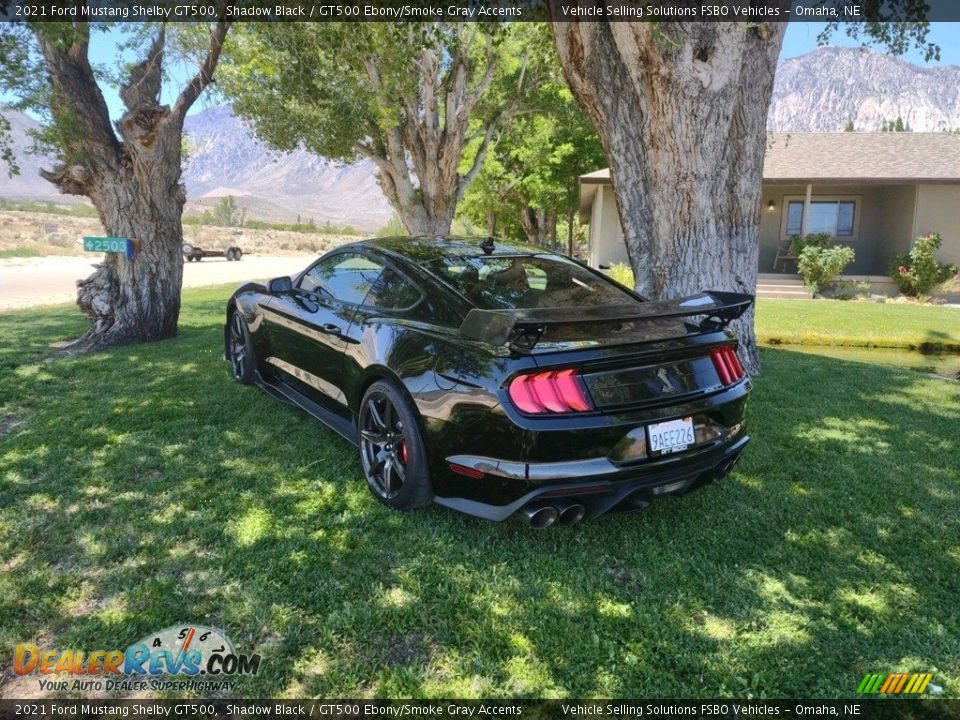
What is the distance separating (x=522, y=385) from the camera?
2.60 metres

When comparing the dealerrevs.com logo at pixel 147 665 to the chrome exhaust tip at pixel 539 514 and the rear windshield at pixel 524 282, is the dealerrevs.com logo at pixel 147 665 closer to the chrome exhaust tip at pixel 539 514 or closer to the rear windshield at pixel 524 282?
the chrome exhaust tip at pixel 539 514

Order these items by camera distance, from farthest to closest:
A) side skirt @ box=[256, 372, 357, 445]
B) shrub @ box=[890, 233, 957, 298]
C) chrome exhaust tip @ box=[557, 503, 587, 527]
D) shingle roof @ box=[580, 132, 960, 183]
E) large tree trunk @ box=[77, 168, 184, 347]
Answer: shingle roof @ box=[580, 132, 960, 183] → shrub @ box=[890, 233, 957, 298] → large tree trunk @ box=[77, 168, 184, 347] → side skirt @ box=[256, 372, 357, 445] → chrome exhaust tip @ box=[557, 503, 587, 527]

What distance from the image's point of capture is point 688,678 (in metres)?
2.14

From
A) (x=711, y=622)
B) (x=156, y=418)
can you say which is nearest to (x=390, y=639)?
(x=711, y=622)

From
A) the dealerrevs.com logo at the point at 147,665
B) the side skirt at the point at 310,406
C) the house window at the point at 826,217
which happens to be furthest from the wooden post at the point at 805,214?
the dealerrevs.com logo at the point at 147,665

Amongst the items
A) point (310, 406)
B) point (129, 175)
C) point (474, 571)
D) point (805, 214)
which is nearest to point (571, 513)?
point (474, 571)

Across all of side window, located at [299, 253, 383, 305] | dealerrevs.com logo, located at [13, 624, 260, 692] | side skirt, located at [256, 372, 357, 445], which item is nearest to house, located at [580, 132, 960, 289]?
side window, located at [299, 253, 383, 305]

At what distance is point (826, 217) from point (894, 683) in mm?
19778

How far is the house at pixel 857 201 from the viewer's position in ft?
56.9

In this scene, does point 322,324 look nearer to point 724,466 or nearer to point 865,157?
point 724,466

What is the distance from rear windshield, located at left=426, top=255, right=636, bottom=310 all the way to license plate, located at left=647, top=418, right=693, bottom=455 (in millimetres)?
926

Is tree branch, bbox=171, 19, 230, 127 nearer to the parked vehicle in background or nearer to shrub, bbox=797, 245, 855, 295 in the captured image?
shrub, bbox=797, 245, 855, 295

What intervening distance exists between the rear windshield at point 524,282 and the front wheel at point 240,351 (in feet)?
7.35

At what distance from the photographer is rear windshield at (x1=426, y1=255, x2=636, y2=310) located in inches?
133
